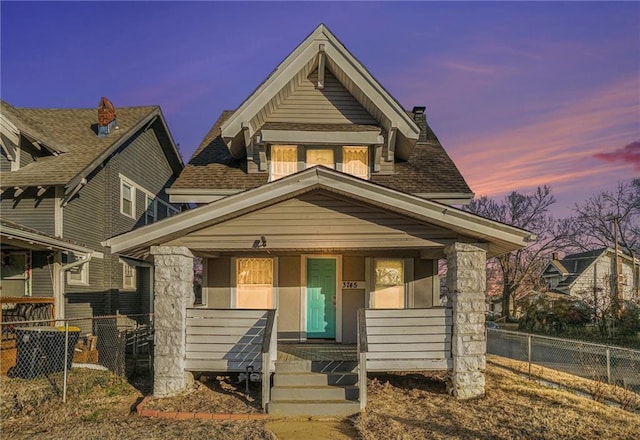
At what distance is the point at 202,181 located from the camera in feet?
35.9

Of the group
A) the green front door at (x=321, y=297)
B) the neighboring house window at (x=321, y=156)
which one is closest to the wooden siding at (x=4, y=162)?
the neighboring house window at (x=321, y=156)

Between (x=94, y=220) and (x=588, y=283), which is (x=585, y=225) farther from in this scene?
(x=94, y=220)

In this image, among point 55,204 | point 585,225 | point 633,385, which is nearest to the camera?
point 633,385

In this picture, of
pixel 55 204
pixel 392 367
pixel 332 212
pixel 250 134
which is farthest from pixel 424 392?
pixel 55 204

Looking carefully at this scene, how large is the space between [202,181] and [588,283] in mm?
37341

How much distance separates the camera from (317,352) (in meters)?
9.62

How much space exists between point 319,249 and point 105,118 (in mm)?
11944

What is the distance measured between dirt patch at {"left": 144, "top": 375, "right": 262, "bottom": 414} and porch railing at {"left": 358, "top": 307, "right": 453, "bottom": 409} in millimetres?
2098

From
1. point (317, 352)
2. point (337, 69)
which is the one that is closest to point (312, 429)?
point (317, 352)

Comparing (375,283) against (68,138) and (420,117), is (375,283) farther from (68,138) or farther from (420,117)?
(68,138)

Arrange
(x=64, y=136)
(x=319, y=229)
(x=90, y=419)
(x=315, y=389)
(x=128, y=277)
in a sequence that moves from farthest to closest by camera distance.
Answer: (x=128, y=277), (x=64, y=136), (x=319, y=229), (x=315, y=389), (x=90, y=419)

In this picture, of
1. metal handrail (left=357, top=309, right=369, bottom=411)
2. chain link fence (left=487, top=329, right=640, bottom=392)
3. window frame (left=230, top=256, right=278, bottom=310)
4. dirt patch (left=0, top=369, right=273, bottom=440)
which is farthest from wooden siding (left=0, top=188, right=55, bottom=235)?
chain link fence (left=487, top=329, right=640, bottom=392)

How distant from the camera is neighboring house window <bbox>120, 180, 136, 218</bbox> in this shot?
17.4 m

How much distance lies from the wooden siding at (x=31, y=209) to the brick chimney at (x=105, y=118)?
12.1 ft
